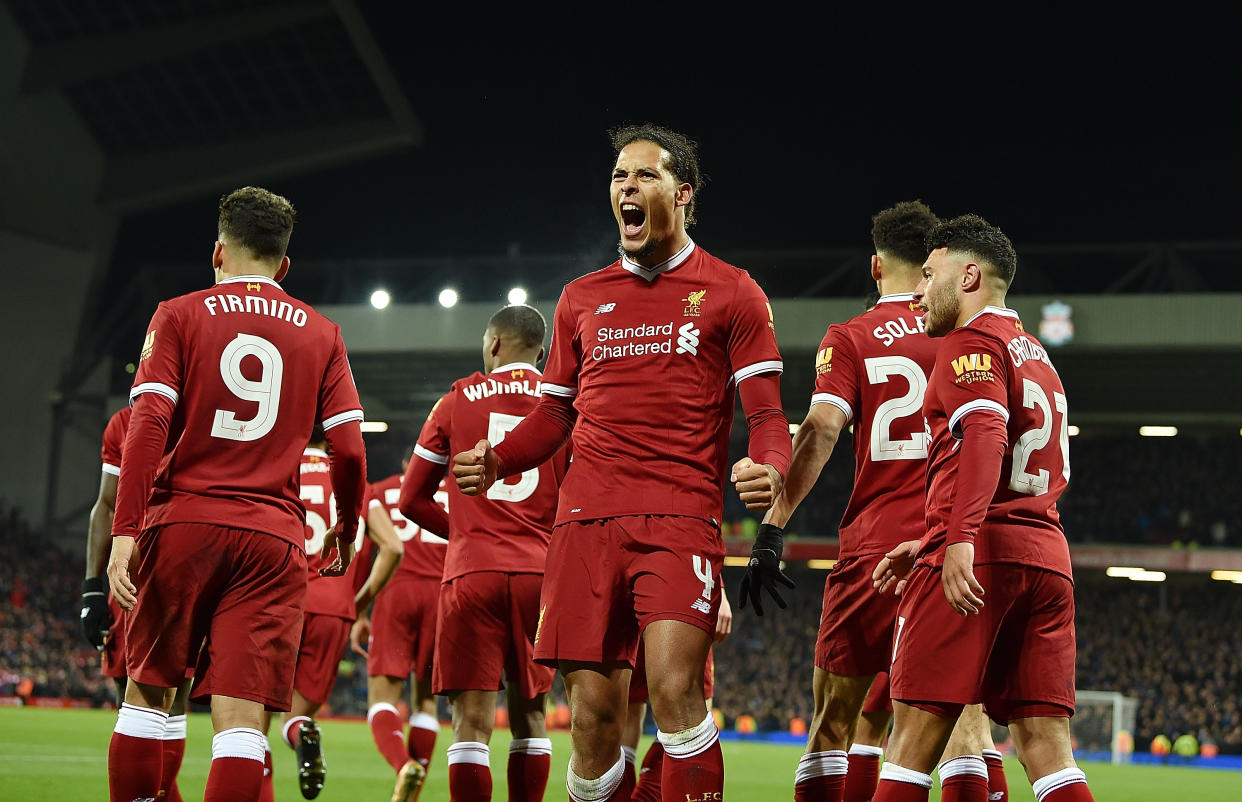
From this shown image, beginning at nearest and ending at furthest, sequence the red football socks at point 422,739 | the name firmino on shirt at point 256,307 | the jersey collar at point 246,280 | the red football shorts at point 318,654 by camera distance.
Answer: the name firmino on shirt at point 256,307 < the jersey collar at point 246,280 < the red football socks at point 422,739 < the red football shorts at point 318,654

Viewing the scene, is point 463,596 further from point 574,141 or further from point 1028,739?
point 574,141

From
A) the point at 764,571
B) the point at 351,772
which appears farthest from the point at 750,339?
the point at 351,772

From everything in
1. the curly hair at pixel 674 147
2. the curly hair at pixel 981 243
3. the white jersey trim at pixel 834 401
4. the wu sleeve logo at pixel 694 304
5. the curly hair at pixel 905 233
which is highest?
the curly hair at pixel 905 233

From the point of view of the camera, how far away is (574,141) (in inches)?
1348

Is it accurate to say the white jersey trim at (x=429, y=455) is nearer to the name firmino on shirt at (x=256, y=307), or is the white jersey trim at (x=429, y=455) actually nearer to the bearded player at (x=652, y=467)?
the name firmino on shirt at (x=256, y=307)

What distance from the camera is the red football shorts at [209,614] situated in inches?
174

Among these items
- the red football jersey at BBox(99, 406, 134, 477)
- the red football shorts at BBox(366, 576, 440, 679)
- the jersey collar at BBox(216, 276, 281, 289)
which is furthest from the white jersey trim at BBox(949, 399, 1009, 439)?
the red football shorts at BBox(366, 576, 440, 679)

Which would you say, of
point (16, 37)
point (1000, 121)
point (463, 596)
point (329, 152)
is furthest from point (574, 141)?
point (463, 596)

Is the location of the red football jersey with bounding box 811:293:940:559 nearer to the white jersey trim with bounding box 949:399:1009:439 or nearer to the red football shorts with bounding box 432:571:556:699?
the white jersey trim with bounding box 949:399:1009:439

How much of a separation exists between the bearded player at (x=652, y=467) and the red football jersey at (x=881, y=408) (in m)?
1.14

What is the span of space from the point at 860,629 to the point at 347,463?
7.09 ft

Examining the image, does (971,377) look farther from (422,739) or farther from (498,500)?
(422,739)

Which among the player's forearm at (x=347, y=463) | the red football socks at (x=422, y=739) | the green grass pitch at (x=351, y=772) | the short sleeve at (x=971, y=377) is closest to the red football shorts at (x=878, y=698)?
the short sleeve at (x=971, y=377)

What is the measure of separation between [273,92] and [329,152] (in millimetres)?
2017
